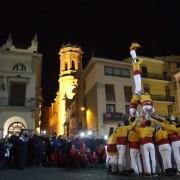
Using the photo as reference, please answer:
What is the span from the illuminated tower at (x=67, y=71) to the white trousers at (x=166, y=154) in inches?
1748

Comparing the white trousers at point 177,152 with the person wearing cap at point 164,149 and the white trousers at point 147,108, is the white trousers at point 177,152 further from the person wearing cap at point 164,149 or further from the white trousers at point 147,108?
the white trousers at point 147,108

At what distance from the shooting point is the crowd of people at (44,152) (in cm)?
1384

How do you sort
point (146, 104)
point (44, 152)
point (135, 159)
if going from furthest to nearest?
point (44, 152)
point (146, 104)
point (135, 159)

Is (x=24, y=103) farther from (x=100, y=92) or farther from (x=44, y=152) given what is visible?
(x=44, y=152)

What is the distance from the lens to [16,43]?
3375 centimetres

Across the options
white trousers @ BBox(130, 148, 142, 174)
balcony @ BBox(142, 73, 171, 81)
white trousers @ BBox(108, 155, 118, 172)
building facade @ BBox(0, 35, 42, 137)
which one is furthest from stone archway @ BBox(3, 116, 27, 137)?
white trousers @ BBox(130, 148, 142, 174)

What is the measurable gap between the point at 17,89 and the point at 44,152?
15804 mm

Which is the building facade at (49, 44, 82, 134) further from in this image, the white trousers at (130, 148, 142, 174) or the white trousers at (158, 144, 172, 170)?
the white trousers at (158, 144, 172, 170)

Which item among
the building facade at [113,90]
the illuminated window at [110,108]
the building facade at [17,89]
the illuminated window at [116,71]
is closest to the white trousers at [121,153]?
the building facade at [17,89]

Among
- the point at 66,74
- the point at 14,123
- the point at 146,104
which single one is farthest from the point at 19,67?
the point at 66,74

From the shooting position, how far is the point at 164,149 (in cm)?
972

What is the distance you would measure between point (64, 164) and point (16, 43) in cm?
2148

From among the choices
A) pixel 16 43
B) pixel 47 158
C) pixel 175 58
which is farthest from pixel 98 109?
pixel 47 158

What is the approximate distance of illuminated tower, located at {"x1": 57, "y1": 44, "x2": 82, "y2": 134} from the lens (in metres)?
54.6
